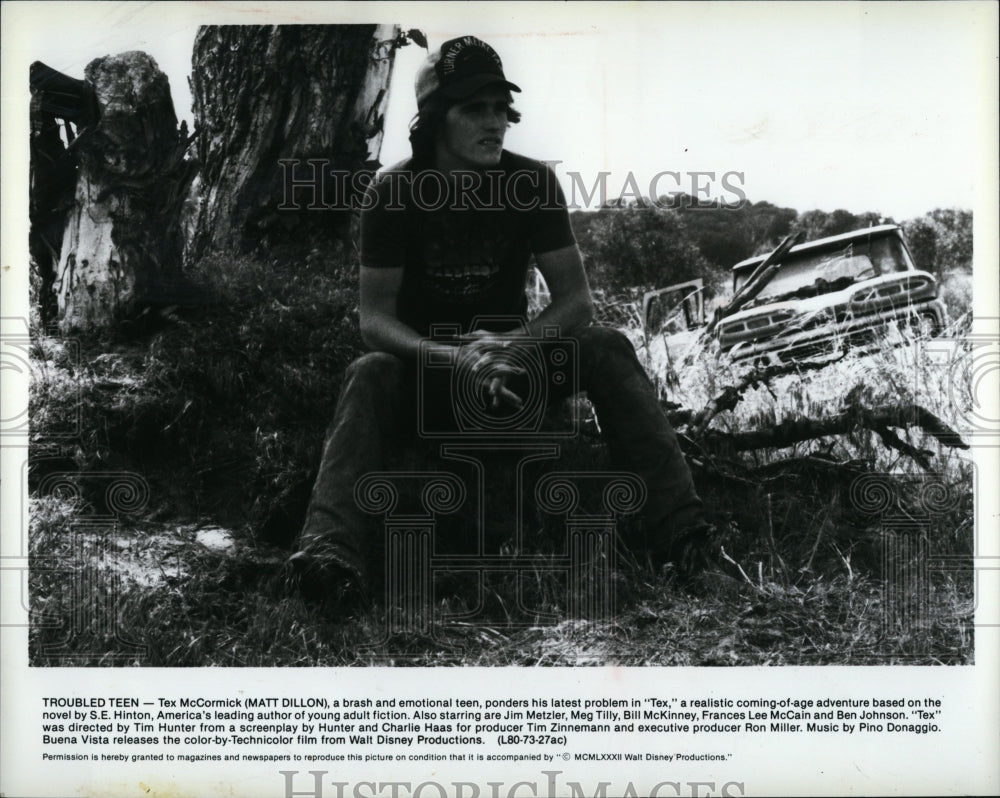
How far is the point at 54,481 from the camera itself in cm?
406

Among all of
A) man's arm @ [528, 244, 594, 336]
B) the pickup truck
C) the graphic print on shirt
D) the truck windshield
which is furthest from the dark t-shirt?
the truck windshield

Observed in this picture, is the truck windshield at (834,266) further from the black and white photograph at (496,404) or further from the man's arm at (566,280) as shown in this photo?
the man's arm at (566,280)

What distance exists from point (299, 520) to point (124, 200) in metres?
1.32

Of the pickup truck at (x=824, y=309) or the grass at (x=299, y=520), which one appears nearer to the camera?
the grass at (x=299, y=520)

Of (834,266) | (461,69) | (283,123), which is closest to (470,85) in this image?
(461,69)

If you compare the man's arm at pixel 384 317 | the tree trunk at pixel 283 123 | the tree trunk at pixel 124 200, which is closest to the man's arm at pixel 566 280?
the man's arm at pixel 384 317

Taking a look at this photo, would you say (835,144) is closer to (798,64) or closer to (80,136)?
(798,64)

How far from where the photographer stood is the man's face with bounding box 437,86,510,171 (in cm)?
406

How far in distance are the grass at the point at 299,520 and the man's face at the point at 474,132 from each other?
59cm

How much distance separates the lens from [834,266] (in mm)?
4137

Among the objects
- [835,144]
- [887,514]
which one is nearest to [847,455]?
[887,514]

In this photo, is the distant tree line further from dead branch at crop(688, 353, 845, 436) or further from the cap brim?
the cap brim

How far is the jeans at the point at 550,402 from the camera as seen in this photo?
156 inches

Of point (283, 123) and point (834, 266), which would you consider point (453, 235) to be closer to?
point (283, 123)
